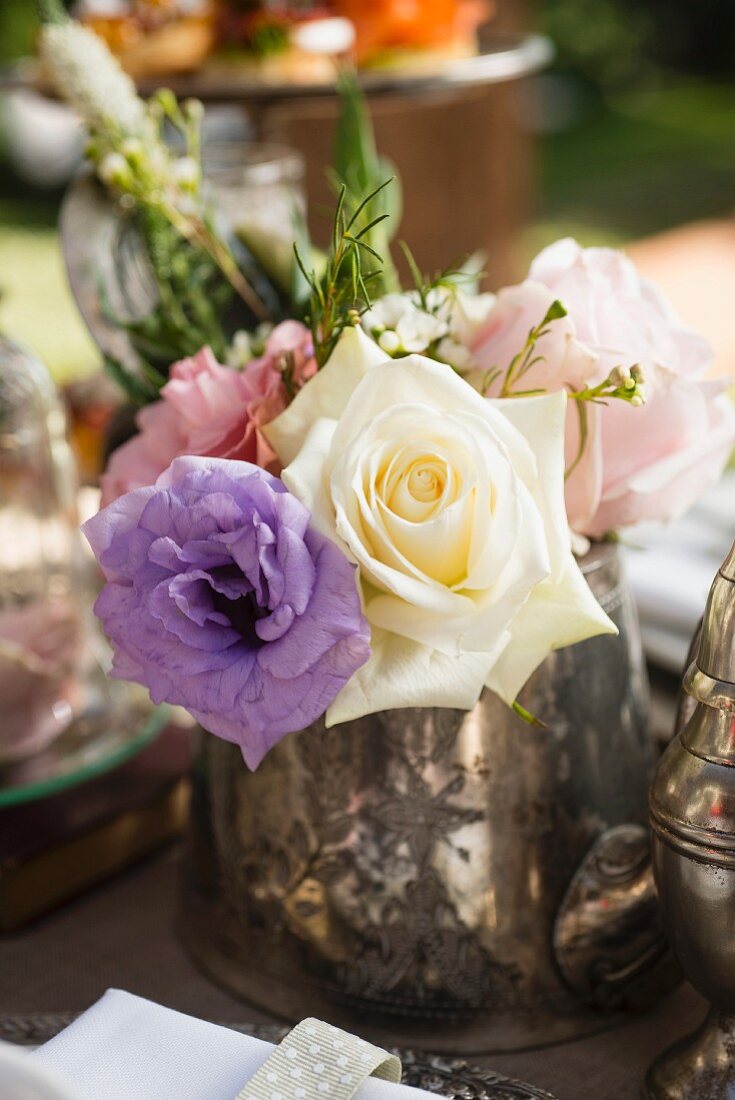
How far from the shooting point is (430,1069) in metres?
0.43

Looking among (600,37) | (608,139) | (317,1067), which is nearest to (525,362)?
(317,1067)

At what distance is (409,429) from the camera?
387 millimetres

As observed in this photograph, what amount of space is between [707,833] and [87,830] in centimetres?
30

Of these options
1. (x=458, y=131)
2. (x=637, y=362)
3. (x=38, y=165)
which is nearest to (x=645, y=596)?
(x=637, y=362)

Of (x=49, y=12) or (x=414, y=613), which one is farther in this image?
(x=49, y=12)

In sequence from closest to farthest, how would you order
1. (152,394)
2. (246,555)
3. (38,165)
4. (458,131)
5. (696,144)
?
1. (246,555)
2. (152,394)
3. (458,131)
4. (38,165)
5. (696,144)

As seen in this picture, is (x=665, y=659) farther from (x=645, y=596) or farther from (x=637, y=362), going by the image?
(x=637, y=362)

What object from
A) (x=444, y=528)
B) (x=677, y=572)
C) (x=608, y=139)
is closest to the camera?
(x=444, y=528)

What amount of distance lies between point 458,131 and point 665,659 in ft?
6.84

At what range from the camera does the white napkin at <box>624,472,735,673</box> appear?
0.65 meters

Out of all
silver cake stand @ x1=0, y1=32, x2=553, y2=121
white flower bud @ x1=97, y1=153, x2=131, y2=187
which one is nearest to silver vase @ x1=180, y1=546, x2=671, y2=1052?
white flower bud @ x1=97, y1=153, x2=131, y2=187

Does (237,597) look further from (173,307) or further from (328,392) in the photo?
(173,307)

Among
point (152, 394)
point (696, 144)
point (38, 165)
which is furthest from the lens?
point (696, 144)

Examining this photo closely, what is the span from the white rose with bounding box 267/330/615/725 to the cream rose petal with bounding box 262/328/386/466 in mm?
18
